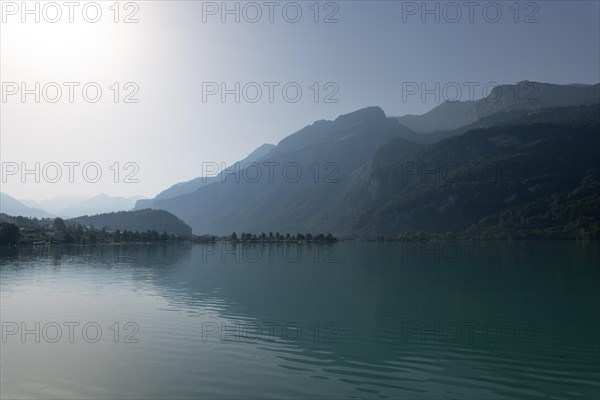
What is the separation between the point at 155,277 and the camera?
77812mm

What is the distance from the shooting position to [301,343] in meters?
31.2

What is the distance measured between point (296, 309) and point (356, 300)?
949cm

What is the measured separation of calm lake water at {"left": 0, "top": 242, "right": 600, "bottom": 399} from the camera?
2261 cm

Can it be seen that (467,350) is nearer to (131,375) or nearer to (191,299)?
(131,375)

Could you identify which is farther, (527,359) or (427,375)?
(527,359)

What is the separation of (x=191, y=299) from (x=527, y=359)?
36.2 meters

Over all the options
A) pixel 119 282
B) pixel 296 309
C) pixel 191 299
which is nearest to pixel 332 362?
pixel 296 309

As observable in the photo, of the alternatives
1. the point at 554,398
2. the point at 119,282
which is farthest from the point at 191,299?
the point at 554,398

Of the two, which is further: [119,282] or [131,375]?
[119,282]

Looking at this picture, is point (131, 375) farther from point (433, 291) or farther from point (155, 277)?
point (155, 277)

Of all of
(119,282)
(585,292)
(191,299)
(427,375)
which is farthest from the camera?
(119,282)

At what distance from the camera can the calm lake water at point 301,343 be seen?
22.6m

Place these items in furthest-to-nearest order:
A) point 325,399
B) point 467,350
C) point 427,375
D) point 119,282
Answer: point 119,282
point 467,350
point 427,375
point 325,399

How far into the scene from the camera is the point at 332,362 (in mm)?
26562
